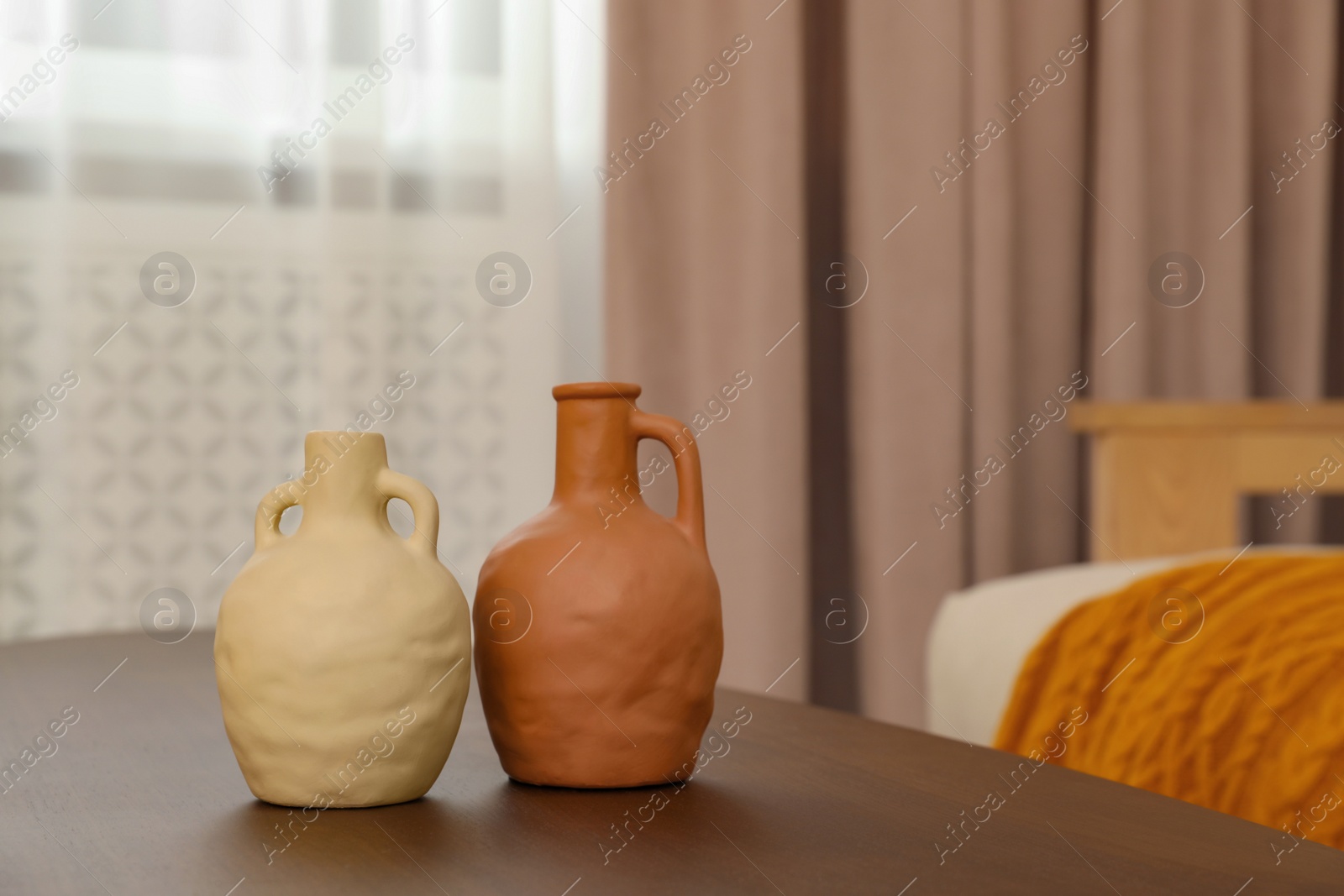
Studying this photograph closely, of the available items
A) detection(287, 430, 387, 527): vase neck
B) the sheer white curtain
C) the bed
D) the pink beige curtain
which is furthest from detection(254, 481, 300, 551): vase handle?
the pink beige curtain

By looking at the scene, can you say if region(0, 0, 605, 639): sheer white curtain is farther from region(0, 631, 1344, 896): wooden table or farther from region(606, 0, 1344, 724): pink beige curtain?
region(0, 631, 1344, 896): wooden table

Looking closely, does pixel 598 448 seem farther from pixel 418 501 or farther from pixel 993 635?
pixel 993 635

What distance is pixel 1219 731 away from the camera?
93 cm

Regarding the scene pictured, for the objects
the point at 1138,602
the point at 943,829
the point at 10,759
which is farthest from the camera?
the point at 1138,602

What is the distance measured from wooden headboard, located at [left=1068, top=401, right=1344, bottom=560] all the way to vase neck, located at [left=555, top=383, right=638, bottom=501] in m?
1.21

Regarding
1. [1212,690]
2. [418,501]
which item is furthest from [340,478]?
[1212,690]

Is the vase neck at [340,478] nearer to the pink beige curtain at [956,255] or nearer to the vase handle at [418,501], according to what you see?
the vase handle at [418,501]

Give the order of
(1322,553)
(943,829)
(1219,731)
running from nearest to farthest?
1. (943,829)
2. (1219,731)
3. (1322,553)

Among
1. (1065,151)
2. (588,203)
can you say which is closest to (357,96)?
(588,203)

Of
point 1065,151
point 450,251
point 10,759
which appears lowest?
point 10,759

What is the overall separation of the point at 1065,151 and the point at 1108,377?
406mm

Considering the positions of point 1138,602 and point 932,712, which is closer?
point 1138,602

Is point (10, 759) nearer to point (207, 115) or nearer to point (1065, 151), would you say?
point (207, 115)

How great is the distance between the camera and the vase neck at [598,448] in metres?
0.60
